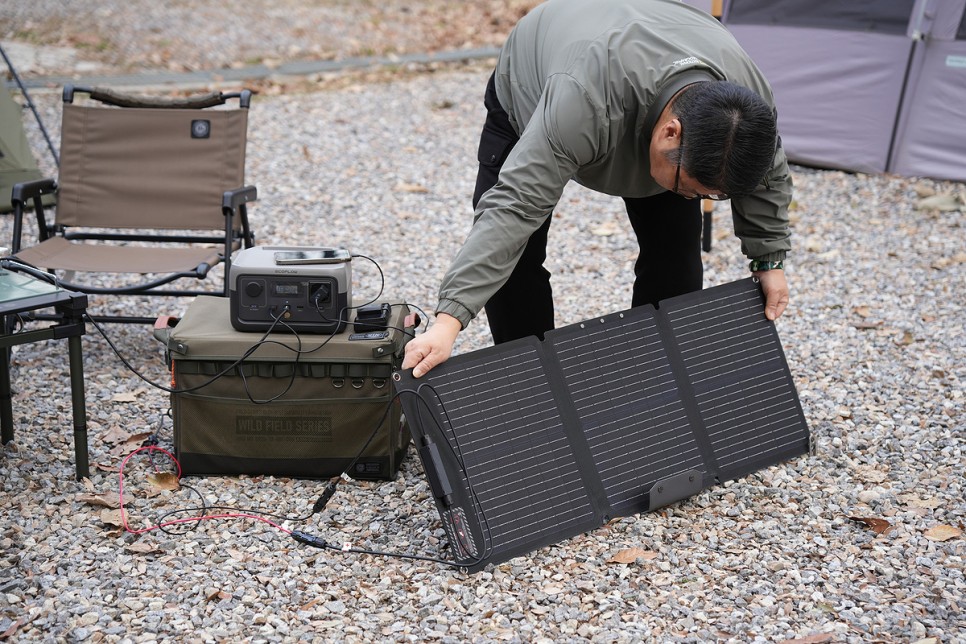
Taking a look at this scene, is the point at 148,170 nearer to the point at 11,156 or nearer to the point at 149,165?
the point at 149,165

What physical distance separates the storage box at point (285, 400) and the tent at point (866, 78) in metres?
5.00

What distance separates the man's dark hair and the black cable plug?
1557mm

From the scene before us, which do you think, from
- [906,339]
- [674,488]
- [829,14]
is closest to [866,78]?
[829,14]

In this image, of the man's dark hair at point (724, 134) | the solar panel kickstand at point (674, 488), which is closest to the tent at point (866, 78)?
the solar panel kickstand at point (674, 488)

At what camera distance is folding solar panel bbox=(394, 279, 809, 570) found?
9.06ft

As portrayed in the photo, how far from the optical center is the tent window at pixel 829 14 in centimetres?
673

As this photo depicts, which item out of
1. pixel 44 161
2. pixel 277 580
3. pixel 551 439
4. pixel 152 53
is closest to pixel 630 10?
pixel 551 439

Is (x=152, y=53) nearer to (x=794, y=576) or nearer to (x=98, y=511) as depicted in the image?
(x=98, y=511)

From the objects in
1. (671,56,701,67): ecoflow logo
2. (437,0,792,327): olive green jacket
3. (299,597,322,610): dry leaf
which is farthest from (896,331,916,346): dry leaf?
(299,597,322,610): dry leaf

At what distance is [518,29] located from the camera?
9.88 ft

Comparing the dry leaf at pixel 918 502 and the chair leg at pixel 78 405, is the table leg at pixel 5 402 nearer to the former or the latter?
the chair leg at pixel 78 405

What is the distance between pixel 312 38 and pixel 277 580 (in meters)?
9.16

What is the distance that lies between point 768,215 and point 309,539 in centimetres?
178

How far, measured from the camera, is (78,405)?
313cm
